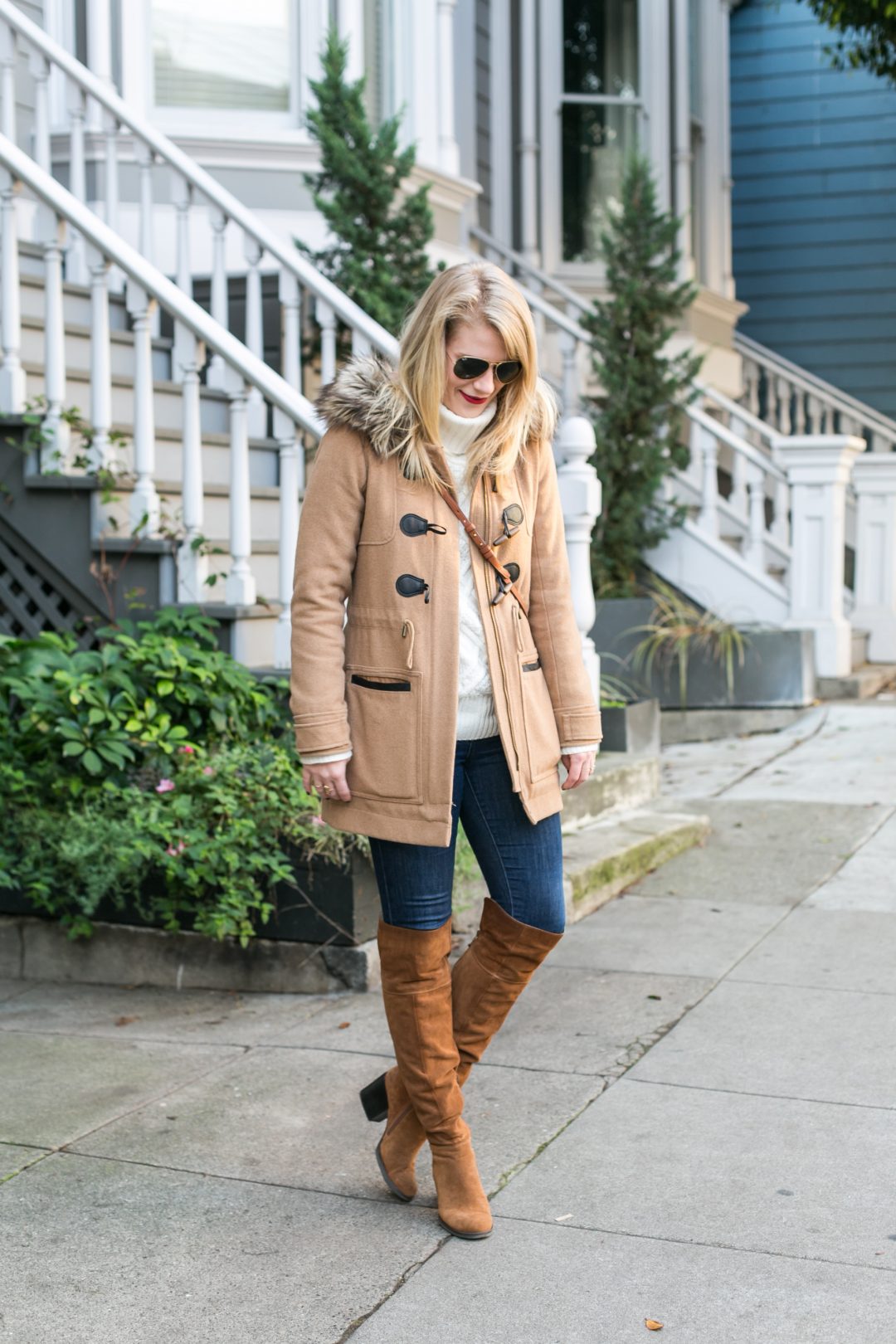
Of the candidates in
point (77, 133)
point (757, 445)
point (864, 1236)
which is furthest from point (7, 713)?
point (757, 445)

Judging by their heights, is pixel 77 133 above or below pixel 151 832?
above

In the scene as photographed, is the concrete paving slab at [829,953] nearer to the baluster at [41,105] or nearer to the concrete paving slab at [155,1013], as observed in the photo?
the concrete paving slab at [155,1013]

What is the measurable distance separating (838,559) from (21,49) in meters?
5.31

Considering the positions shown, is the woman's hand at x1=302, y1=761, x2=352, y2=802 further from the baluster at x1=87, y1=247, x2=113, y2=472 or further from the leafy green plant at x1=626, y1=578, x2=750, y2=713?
the leafy green plant at x1=626, y1=578, x2=750, y2=713

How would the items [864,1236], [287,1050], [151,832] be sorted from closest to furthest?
1. [864,1236]
2. [287,1050]
3. [151,832]

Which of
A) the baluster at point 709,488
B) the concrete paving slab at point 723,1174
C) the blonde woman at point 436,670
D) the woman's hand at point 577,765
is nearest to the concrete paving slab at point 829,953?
the concrete paving slab at point 723,1174

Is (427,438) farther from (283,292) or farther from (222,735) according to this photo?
(283,292)

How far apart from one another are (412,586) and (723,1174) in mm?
1334

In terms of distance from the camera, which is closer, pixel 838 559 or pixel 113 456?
pixel 113 456

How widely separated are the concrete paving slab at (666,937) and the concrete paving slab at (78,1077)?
1.25m

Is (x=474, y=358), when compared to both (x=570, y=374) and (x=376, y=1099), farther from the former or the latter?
(x=570, y=374)

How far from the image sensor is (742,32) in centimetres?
1521

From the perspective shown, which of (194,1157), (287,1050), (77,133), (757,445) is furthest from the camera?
(757,445)

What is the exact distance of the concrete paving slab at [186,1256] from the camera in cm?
248
